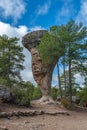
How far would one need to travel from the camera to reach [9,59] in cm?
3775

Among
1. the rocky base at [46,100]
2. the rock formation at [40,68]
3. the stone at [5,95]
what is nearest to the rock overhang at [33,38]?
the rock formation at [40,68]

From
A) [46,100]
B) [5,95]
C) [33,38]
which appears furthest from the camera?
[33,38]

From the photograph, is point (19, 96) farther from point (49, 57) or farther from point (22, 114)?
point (49, 57)

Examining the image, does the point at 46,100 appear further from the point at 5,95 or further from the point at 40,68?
the point at 5,95

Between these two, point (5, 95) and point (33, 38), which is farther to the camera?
point (33, 38)

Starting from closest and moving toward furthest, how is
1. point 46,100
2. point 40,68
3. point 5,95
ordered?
1. point 5,95
2. point 46,100
3. point 40,68

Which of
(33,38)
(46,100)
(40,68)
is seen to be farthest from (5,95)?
(33,38)

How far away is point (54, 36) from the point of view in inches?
1195

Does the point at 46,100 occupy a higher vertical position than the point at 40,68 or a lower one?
lower

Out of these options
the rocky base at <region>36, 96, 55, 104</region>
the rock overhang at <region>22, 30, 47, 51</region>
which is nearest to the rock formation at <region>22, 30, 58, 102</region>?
the rock overhang at <region>22, 30, 47, 51</region>

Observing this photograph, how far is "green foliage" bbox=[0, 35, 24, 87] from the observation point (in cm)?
3681

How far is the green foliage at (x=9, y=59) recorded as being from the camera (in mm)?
36812

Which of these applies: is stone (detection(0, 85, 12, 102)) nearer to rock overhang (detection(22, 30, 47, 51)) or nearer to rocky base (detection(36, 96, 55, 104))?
rocky base (detection(36, 96, 55, 104))

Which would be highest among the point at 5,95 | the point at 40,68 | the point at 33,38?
the point at 33,38
